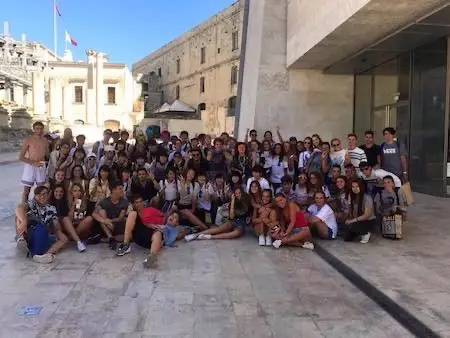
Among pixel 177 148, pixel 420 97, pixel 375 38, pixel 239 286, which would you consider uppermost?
pixel 375 38

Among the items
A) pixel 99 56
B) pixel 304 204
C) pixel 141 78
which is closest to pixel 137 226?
pixel 304 204

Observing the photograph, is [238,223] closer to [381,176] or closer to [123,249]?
[123,249]

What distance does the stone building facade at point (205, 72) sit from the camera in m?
44.3

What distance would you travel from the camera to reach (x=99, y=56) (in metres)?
56.2

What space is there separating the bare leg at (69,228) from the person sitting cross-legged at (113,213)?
32 cm

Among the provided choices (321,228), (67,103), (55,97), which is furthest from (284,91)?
(67,103)

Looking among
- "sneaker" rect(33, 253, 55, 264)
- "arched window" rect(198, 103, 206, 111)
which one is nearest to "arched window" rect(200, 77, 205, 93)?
"arched window" rect(198, 103, 206, 111)

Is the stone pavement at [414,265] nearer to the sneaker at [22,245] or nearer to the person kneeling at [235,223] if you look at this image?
the person kneeling at [235,223]

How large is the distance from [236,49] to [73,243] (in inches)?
1551

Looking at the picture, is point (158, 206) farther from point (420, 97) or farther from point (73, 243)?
point (420, 97)

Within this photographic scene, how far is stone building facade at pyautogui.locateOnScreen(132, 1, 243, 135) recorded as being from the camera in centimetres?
4431

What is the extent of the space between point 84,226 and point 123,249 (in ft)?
2.66

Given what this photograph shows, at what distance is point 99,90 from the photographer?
55125 millimetres

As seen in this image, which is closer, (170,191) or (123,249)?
(123,249)
